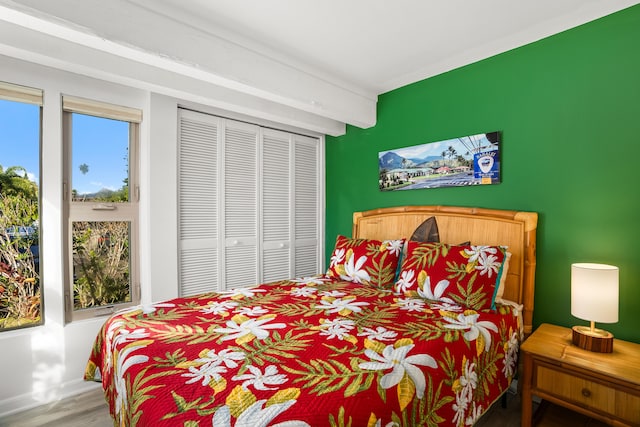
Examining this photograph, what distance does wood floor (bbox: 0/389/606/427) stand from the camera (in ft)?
6.13

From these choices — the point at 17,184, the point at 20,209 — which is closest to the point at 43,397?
the point at 20,209

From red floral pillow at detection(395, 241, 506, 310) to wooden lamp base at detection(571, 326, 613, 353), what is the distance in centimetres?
43

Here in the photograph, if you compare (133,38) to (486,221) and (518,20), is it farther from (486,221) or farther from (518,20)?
(486,221)

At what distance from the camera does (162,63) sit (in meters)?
1.98

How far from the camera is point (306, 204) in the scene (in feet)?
12.3

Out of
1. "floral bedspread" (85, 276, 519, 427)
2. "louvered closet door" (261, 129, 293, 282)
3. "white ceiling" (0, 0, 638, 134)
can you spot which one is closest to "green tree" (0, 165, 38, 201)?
"white ceiling" (0, 0, 638, 134)

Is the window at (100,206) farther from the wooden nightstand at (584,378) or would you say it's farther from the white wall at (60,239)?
the wooden nightstand at (584,378)

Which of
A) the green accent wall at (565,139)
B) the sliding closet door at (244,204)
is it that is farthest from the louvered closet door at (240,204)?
the green accent wall at (565,139)

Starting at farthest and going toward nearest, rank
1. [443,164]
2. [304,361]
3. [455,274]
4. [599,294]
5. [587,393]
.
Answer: [443,164], [455,274], [599,294], [587,393], [304,361]

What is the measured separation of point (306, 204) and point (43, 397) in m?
2.73

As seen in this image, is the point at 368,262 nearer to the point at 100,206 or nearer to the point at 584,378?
the point at 584,378

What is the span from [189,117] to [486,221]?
104 inches

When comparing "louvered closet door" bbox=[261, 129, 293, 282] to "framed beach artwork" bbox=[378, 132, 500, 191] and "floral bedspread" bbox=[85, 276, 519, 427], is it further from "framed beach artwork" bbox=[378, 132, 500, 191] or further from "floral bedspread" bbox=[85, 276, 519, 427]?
"floral bedspread" bbox=[85, 276, 519, 427]

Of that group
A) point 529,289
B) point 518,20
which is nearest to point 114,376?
point 529,289
